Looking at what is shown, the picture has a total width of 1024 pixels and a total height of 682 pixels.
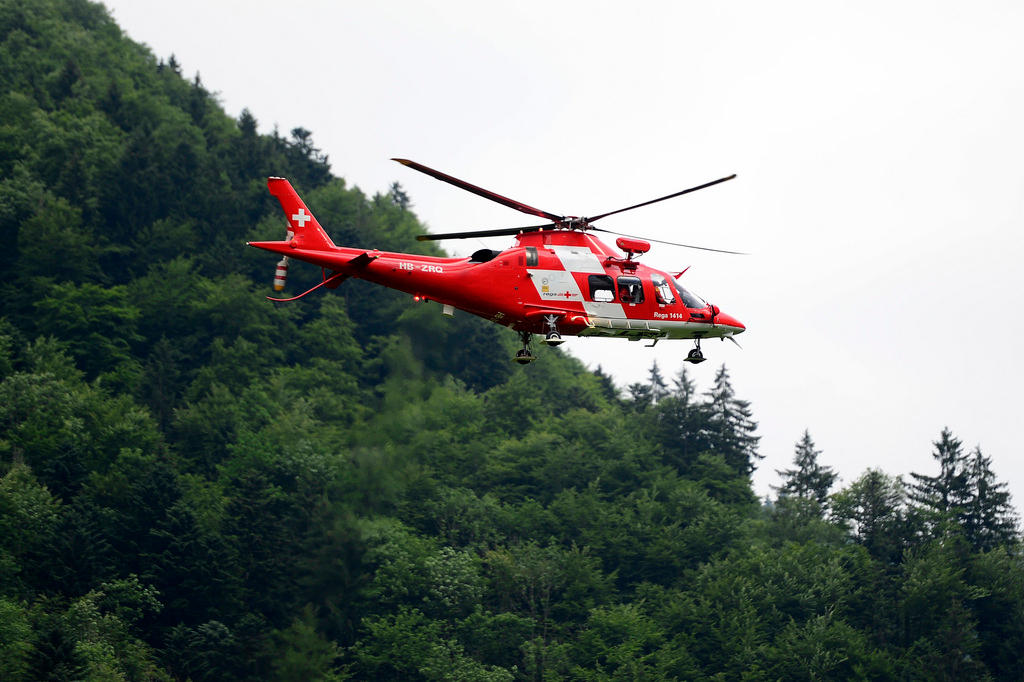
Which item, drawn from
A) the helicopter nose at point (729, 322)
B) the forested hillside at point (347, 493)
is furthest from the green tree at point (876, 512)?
the helicopter nose at point (729, 322)

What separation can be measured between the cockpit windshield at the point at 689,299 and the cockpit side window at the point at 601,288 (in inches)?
88.1

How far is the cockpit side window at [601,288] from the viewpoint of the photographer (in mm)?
33594

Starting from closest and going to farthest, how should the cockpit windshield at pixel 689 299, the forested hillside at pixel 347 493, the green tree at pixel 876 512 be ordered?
the cockpit windshield at pixel 689 299 → the forested hillside at pixel 347 493 → the green tree at pixel 876 512

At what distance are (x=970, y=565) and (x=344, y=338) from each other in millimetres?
50455

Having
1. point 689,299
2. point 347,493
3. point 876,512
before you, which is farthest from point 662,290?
point 876,512

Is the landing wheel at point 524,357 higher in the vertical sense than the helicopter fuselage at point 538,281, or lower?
lower

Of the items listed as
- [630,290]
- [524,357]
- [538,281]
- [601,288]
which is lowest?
[524,357]

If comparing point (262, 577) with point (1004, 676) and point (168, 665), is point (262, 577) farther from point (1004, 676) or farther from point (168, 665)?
point (1004, 676)

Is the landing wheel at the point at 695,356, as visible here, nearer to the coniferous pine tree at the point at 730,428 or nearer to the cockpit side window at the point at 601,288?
the cockpit side window at the point at 601,288

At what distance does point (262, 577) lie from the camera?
253 feet

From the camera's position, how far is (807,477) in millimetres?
113750

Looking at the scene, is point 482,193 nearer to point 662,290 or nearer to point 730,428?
point 662,290

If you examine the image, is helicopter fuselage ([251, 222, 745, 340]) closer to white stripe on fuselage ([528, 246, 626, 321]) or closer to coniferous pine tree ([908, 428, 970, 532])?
white stripe on fuselage ([528, 246, 626, 321])

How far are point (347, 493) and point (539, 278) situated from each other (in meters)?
48.9
